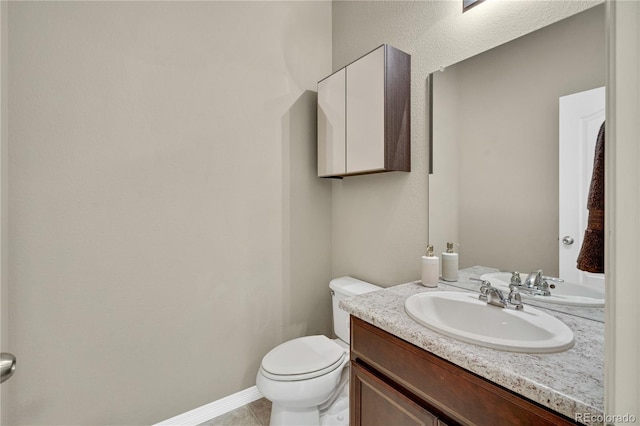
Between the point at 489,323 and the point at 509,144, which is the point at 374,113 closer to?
the point at 509,144

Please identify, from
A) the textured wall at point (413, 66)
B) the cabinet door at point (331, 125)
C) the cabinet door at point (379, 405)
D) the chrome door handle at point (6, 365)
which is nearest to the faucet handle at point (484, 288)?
the textured wall at point (413, 66)

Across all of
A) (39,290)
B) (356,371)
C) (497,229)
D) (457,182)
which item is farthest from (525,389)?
(39,290)

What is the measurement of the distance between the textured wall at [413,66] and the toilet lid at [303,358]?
1.66 feet

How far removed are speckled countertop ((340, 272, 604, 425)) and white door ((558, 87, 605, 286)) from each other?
0.62 feet

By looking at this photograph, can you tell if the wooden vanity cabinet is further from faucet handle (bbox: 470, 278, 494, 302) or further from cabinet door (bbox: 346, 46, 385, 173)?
cabinet door (bbox: 346, 46, 385, 173)

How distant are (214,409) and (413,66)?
222cm

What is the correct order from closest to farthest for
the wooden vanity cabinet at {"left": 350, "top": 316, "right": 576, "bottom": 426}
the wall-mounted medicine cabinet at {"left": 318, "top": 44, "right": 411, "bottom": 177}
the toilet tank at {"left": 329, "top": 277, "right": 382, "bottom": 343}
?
the wooden vanity cabinet at {"left": 350, "top": 316, "right": 576, "bottom": 426}, the wall-mounted medicine cabinet at {"left": 318, "top": 44, "right": 411, "bottom": 177}, the toilet tank at {"left": 329, "top": 277, "right": 382, "bottom": 343}

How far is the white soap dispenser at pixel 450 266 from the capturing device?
131 cm

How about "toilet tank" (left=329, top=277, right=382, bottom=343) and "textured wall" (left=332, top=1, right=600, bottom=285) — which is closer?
"textured wall" (left=332, top=1, right=600, bottom=285)

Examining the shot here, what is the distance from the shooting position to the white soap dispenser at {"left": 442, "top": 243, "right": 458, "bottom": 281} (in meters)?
1.31

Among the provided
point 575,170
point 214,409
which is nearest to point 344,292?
point 214,409

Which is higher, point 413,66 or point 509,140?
A: point 413,66

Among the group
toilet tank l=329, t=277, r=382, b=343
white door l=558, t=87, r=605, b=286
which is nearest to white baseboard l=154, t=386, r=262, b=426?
toilet tank l=329, t=277, r=382, b=343

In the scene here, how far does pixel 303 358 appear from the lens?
4.63ft
